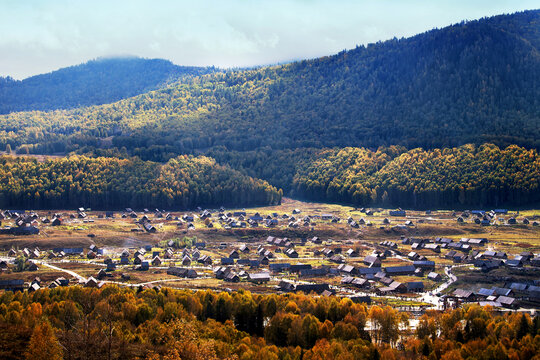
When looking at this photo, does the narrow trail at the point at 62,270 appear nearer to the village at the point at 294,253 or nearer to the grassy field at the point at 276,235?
the village at the point at 294,253

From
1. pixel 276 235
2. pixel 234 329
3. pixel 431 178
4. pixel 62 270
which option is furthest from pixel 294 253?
pixel 431 178

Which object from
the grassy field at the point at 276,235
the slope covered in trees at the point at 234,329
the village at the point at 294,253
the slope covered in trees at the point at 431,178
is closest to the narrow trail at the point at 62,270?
the village at the point at 294,253

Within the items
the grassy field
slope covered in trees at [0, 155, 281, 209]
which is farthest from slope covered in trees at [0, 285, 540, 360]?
slope covered in trees at [0, 155, 281, 209]

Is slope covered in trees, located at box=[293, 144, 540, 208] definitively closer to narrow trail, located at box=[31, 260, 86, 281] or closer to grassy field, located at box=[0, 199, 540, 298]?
grassy field, located at box=[0, 199, 540, 298]

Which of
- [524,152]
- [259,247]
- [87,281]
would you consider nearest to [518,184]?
[524,152]

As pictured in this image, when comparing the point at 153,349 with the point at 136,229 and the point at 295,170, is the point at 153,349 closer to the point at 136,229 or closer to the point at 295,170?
the point at 136,229
